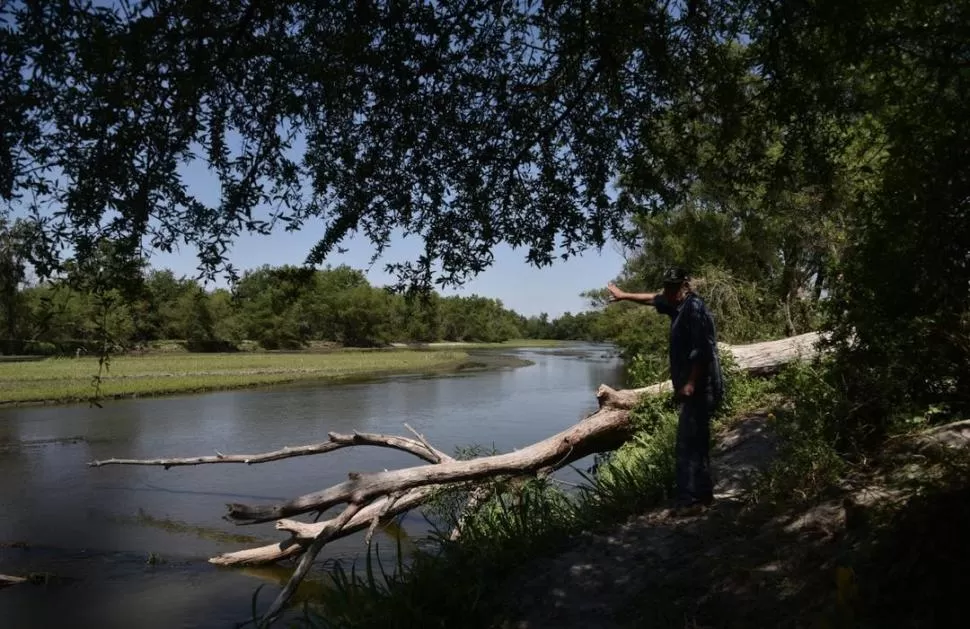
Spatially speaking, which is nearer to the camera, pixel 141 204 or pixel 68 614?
pixel 141 204

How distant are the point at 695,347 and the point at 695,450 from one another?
0.83 meters

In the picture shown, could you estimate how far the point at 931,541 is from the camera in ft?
10.3

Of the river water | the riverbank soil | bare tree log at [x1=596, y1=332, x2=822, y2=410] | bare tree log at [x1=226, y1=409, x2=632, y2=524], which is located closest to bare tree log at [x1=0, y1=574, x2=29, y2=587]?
the river water

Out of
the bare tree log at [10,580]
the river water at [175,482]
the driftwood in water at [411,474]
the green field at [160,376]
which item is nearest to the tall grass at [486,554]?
the driftwood in water at [411,474]

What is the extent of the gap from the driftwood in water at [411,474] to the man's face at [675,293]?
2.30 m

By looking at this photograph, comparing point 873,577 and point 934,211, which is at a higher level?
point 934,211

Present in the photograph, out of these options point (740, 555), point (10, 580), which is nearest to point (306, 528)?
point (10, 580)

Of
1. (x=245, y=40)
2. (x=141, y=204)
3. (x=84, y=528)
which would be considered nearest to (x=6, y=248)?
(x=141, y=204)

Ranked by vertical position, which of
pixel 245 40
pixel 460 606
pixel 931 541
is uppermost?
pixel 245 40

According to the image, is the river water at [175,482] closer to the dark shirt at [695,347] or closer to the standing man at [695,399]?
the standing man at [695,399]

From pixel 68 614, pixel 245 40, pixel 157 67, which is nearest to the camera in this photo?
pixel 157 67

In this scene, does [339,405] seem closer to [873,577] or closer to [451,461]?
[451,461]

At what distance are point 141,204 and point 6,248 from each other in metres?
0.91

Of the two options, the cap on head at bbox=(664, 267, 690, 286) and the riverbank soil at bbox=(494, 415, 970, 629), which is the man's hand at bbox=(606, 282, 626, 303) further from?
the riverbank soil at bbox=(494, 415, 970, 629)
